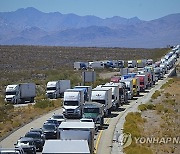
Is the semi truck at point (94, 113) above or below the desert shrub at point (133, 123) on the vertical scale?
above

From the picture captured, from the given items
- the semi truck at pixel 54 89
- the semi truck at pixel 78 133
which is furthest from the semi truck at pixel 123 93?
the semi truck at pixel 78 133

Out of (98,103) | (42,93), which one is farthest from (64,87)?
(98,103)

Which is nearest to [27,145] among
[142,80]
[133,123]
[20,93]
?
[133,123]

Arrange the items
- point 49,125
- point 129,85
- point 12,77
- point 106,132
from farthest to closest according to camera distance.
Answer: point 12,77, point 129,85, point 106,132, point 49,125

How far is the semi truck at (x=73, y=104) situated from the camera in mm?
43381

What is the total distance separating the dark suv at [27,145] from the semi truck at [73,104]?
1549cm

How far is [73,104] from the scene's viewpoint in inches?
1726

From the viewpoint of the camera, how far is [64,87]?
2520 inches

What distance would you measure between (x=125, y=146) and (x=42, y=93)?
143ft

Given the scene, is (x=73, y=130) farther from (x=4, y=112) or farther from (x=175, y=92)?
(x=175, y=92)

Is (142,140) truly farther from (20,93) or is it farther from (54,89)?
(54,89)

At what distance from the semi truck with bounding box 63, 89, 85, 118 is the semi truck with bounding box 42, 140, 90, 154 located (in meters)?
24.4

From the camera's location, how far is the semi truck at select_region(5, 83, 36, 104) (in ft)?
189

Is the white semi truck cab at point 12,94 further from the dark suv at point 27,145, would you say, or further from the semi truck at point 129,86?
the dark suv at point 27,145
